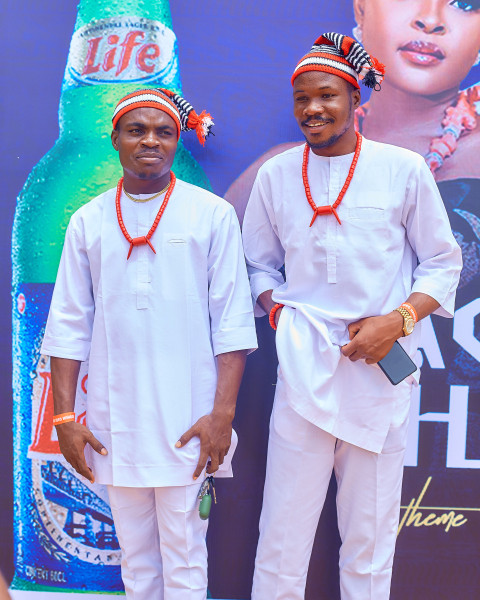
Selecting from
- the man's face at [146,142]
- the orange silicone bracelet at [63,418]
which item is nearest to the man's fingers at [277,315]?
the man's face at [146,142]

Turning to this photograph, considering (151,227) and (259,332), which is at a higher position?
(151,227)

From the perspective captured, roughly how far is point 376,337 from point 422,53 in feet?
3.95

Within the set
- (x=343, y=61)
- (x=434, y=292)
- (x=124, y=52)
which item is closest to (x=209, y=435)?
(x=434, y=292)

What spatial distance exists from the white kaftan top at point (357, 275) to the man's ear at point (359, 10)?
2.26ft

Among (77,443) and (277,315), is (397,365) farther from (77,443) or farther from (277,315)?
(77,443)

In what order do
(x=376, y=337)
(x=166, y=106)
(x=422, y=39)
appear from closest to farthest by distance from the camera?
1. (x=376, y=337)
2. (x=166, y=106)
3. (x=422, y=39)

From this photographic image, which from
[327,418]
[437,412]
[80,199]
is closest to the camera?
[327,418]

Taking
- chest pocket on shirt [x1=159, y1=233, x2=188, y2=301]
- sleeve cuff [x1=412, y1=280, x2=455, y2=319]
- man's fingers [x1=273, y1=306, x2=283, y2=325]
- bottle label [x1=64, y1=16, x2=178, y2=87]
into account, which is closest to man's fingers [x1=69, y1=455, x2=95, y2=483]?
chest pocket on shirt [x1=159, y1=233, x2=188, y2=301]

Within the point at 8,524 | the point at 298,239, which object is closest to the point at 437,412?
the point at 298,239

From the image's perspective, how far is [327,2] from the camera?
89.0 inches

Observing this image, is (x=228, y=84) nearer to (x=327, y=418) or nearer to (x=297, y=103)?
(x=297, y=103)

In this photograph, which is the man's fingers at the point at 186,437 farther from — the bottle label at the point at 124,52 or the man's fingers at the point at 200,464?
the bottle label at the point at 124,52

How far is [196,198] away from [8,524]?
1.55 m

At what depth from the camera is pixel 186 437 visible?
178 cm
